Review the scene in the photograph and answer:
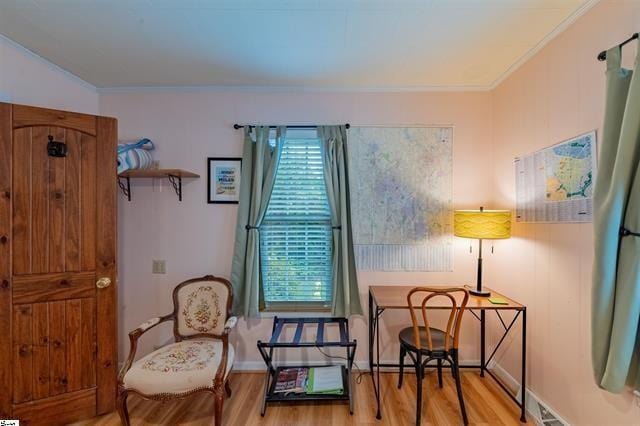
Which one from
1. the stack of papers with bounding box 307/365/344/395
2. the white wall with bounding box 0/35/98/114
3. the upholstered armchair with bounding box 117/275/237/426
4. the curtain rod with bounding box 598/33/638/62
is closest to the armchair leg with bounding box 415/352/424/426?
the stack of papers with bounding box 307/365/344/395

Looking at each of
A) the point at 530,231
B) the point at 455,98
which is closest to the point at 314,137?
the point at 455,98

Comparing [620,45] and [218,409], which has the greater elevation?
[620,45]

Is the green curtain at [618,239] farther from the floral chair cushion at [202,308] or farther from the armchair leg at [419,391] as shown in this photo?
the floral chair cushion at [202,308]

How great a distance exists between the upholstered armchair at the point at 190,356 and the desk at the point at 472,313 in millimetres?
1092

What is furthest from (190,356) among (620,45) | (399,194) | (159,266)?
(620,45)

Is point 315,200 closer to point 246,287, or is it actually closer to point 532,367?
point 246,287

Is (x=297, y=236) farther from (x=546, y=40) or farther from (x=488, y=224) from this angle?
(x=546, y=40)

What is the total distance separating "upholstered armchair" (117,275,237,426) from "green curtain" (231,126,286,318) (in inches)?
7.3

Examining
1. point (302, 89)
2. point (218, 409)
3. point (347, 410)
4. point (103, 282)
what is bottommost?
point (347, 410)

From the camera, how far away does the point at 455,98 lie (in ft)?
7.93

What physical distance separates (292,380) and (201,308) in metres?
0.92

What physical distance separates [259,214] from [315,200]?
1.66 ft

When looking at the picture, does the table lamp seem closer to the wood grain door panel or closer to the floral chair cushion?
→ the floral chair cushion

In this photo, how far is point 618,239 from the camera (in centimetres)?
122
